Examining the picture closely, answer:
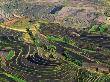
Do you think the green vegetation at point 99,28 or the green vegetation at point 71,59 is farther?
the green vegetation at point 99,28

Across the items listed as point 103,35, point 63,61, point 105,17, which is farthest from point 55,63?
point 105,17

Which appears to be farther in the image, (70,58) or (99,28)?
(99,28)

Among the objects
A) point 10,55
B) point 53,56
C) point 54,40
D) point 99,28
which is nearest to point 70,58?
point 53,56

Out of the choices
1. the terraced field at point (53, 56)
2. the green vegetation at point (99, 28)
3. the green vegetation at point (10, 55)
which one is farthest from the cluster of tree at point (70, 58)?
the green vegetation at point (99, 28)

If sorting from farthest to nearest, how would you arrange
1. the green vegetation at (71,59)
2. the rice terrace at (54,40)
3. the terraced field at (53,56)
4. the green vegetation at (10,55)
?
the green vegetation at (10,55), the green vegetation at (71,59), the rice terrace at (54,40), the terraced field at (53,56)

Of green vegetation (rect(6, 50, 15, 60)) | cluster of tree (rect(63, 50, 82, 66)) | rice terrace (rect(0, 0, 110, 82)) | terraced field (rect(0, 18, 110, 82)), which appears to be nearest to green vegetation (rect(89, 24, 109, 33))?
rice terrace (rect(0, 0, 110, 82))

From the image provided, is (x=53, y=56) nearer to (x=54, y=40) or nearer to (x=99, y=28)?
(x=54, y=40)

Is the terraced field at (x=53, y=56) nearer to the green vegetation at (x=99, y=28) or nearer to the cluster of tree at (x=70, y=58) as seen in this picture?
the cluster of tree at (x=70, y=58)

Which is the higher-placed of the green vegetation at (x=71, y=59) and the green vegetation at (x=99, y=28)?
the green vegetation at (x=99, y=28)

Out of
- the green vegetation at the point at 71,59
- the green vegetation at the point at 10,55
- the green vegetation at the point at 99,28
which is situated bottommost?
the green vegetation at the point at 71,59

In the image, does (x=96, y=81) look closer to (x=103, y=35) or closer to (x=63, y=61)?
(x=63, y=61)

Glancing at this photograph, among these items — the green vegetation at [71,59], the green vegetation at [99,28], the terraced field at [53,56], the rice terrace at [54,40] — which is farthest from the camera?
the green vegetation at [99,28]

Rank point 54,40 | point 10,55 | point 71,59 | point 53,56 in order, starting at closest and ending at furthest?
point 71,59, point 53,56, point 10,55, point 54,40
